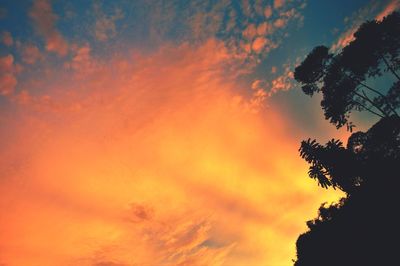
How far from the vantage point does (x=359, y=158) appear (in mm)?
18484

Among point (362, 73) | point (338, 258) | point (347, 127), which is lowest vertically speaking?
point (338, 258)

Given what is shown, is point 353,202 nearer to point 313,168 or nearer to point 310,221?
point 313,168

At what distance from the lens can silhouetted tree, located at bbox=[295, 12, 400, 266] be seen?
15492 millimetres

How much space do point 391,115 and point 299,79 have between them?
326 inches

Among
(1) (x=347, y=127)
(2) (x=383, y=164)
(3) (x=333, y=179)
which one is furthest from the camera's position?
(1) (x=347, y=127)

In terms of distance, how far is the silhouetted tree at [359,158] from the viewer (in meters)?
15.5

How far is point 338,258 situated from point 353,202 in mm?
5207

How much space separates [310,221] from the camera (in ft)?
133

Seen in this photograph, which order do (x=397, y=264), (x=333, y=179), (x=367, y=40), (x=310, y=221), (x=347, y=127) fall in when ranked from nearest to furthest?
1. (x=397, y=264)
2. (x=333, y=179)
3. (x=367, y=40)
4. (x=347, y=127)
5. (x=310, y=221)

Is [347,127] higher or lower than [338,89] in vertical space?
lower

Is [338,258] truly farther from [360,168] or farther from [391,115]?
[391,115]

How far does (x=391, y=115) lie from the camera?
71.9 feet

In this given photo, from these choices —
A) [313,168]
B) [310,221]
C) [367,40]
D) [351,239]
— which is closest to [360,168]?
[313,168]

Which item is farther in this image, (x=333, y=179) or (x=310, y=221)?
(x=310, y=221)
